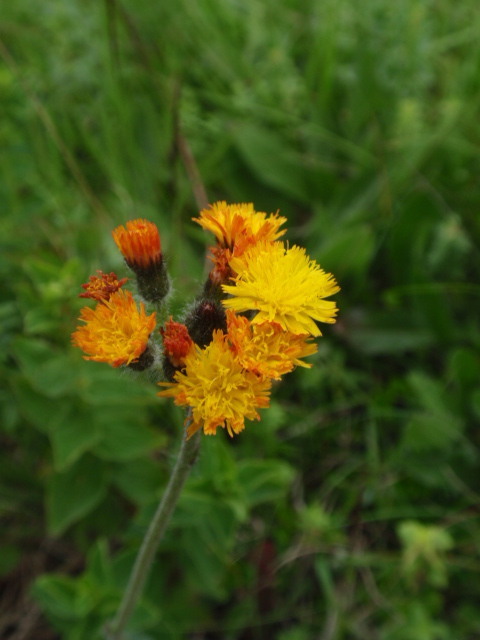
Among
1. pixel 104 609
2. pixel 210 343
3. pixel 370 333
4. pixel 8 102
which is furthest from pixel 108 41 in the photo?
pixel 104 609

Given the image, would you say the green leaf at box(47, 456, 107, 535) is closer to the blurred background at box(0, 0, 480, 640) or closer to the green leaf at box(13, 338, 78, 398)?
the blurred background at box(0, 0, 480, 640)

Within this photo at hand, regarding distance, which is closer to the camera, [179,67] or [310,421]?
[310,421]

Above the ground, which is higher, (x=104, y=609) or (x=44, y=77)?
(x=44, y=77)

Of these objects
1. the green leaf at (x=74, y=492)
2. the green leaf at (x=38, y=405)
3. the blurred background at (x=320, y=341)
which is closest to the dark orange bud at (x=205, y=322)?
the blurred background at (x=320, y=341)

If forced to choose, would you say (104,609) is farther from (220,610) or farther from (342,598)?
(342,598)

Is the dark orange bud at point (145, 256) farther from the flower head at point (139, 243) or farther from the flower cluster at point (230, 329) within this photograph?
the flower cluster at point (230, 329)
